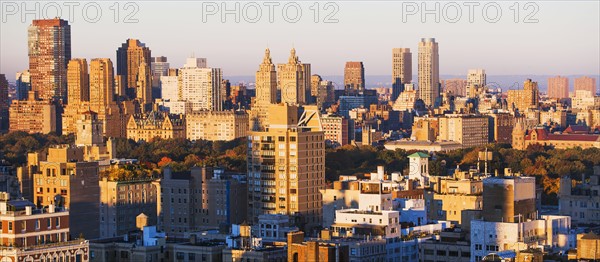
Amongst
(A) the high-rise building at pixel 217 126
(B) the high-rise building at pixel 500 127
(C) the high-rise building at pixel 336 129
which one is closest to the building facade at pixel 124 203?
(A) the high-rise building at pixel 217 126

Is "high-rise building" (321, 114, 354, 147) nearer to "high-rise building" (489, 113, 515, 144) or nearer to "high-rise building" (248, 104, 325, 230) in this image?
"high-rise building" (489, 113, 515, 144)

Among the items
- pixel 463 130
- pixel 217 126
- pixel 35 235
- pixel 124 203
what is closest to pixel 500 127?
pixel 463 130

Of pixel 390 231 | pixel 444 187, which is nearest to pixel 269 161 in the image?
pixel 444 187

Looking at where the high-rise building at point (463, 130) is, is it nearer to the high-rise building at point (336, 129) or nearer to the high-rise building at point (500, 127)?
the high-rise building at point (500, 127)

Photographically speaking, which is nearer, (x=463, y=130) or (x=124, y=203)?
(x=124, y=203)

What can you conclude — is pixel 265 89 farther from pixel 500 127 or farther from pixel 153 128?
pixel 500 127

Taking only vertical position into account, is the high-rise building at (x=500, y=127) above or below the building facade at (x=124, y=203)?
above
